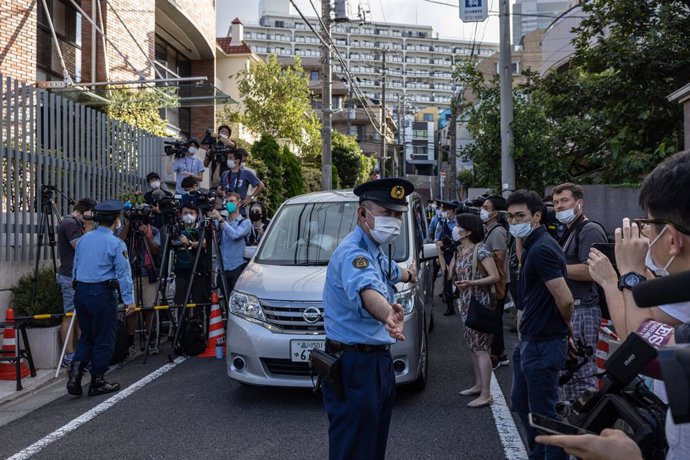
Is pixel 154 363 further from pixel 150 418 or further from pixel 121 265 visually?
pixel 150 418

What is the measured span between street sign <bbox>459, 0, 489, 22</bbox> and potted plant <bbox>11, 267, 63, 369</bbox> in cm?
966

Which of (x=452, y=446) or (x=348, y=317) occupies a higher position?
(x=348, y=317)

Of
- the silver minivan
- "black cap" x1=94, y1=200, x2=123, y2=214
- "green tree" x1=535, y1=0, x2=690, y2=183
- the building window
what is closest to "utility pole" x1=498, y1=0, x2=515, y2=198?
"green tree" x1=535, y1=0, x2=690, y2=183

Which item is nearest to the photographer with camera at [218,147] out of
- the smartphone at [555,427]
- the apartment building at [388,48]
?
the smartphone at [555,427]

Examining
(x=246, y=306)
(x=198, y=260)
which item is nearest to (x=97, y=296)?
(x=246, y=306)

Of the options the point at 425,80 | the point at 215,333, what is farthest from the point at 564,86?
the point at 425,80

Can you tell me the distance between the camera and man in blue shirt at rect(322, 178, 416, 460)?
3178 mm

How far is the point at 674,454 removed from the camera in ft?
5.01

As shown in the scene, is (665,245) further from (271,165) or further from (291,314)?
(271,165)

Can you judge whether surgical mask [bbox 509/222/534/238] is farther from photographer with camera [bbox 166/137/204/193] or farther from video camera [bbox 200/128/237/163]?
photographer with camera [bbox 166/137/204/193]

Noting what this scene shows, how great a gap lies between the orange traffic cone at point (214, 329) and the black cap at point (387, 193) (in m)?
4.84

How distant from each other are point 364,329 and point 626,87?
10.2 meters

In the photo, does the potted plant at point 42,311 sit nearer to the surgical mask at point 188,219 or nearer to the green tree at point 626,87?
the surgical mask at point 188,219

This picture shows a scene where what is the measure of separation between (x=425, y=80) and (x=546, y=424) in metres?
113
